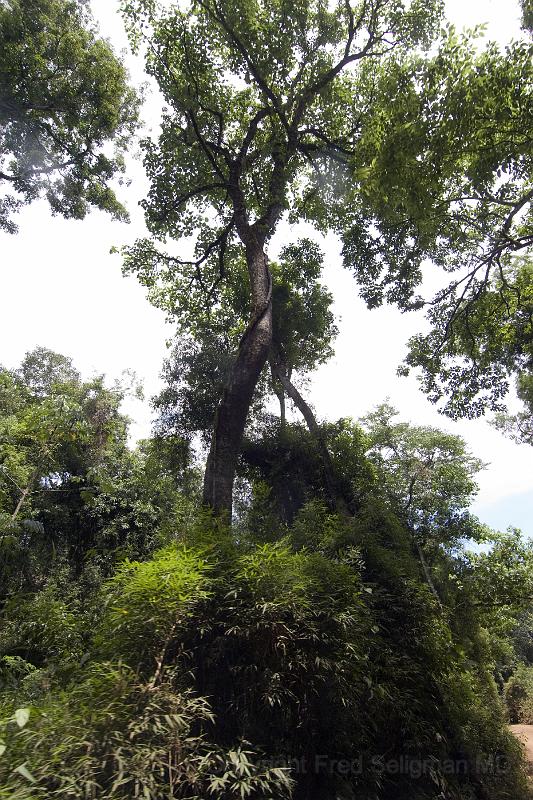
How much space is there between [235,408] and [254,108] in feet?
23.1

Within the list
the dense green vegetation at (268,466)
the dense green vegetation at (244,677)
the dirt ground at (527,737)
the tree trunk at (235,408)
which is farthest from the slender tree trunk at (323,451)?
the dirt ground at (527,737)

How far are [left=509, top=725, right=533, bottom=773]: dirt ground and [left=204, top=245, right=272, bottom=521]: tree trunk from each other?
7.35 m

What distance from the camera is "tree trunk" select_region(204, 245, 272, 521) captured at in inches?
195

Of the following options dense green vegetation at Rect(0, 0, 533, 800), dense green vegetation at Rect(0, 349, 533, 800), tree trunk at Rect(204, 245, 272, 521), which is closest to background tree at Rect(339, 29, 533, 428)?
dense green vegetation at Rect(0, 0, 533, 800)

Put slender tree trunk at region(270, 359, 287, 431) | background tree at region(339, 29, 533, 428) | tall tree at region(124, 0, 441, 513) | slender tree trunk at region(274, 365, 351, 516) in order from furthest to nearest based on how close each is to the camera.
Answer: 1. slender tree trunk at region(270, 359, 287, 431)
2. slender tree trunk at region(274, 365, 351, 516)
3. tall tree at region(124, 0, 441, 513)
4. background tree at region(339, 29, 533, 428)

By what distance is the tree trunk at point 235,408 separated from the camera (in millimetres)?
4957

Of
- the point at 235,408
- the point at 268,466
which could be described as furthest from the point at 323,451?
the point at 235,408

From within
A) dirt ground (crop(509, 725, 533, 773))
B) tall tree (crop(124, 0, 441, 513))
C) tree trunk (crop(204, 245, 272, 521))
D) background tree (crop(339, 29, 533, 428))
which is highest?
tall tree (crop(124, 0, 441, 513))

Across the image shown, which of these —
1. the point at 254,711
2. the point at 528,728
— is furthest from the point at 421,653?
the point at 528,728

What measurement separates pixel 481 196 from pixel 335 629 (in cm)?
570

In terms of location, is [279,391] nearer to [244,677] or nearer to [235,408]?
[235,408]

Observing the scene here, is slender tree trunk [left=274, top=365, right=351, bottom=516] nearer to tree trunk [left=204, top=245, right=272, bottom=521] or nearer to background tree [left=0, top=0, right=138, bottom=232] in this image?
tree trunk [left=204, top=245, right=272, bottom=521]

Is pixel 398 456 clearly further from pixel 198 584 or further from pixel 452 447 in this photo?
pixel 198 584

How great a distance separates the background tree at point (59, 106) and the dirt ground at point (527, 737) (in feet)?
44.9
